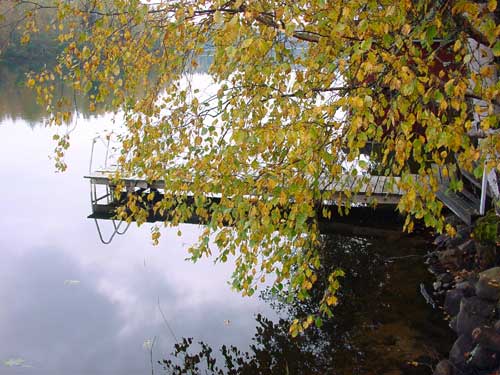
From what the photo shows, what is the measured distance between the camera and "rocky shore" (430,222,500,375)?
6117 mm

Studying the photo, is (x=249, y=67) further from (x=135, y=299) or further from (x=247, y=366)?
(x=135, y=299)

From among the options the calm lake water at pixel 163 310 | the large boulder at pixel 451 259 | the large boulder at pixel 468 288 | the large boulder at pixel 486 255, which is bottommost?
the calm lake water at pixel 163 310

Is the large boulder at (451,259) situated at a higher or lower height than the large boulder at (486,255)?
lower

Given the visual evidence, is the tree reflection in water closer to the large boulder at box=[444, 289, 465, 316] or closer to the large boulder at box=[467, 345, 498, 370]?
the large boulder at box=[444, 289, 465, 316]

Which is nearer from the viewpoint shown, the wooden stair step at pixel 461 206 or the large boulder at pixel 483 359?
the large boulder at pixel 483 359

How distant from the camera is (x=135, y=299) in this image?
33.1 ft

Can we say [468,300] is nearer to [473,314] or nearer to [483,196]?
[473,314]

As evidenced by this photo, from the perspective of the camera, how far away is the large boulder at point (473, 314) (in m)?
6.71

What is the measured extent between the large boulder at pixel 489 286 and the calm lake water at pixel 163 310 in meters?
1.00

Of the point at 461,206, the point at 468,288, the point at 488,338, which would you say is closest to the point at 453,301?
the point at 468,288

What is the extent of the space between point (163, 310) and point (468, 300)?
5.17 meters

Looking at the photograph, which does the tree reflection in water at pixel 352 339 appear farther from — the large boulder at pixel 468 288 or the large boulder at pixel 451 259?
the large boulder at pixel 468 288

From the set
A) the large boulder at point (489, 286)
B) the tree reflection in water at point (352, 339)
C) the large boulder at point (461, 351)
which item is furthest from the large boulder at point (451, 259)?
the large boulder at point (461, 351)

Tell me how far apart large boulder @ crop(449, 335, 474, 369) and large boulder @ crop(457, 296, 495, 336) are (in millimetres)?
127
